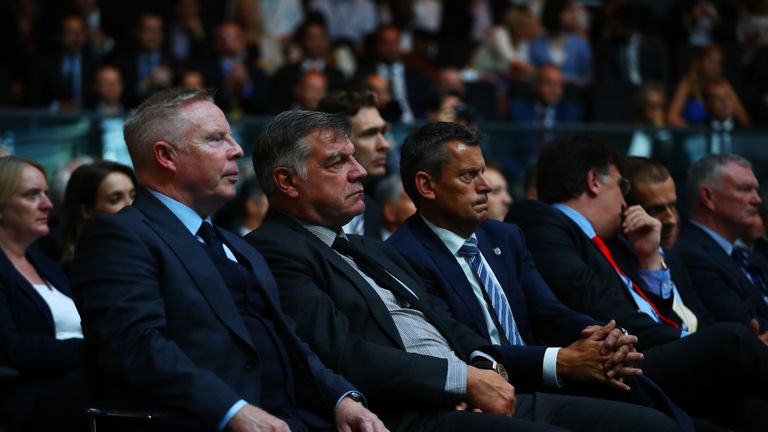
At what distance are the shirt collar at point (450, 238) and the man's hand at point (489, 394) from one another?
2.58ft

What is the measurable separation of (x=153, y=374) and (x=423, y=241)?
1457 millimetres

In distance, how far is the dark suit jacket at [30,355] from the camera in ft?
13.0

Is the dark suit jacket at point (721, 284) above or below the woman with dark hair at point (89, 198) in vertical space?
below

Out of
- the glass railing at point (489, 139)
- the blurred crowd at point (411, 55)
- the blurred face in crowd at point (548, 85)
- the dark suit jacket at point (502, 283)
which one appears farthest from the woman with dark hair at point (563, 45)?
the dark suit jacket at point (502, 283)

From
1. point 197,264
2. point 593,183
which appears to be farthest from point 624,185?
point 197,264

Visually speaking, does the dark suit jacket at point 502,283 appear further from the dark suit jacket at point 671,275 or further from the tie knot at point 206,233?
the tie knot at point 206,233

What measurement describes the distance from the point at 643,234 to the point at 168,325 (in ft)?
7.88

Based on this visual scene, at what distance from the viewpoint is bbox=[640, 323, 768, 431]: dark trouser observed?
4137 mm

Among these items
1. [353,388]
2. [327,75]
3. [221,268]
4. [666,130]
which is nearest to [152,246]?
[221,268]

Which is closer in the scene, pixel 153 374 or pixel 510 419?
pixel 153 374

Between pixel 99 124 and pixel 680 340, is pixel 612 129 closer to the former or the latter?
pixel 99 124

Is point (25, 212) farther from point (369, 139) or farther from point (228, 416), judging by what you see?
point (228, 416)

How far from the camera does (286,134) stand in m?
3.78

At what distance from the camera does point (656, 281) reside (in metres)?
4.93
